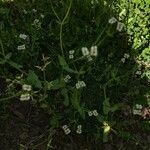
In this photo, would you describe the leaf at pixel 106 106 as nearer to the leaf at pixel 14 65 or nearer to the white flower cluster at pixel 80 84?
the white flower cluster at pixel 80 84

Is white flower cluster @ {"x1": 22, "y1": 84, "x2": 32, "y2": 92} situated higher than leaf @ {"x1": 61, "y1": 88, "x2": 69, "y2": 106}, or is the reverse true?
white flower cluster @ {"x1": 22, "y1": 84, "x2": 32, "y2": 92}

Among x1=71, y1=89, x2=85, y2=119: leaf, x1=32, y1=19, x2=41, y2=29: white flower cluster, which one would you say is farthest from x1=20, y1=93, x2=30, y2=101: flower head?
x1=32, y1=19, x2=41, y2=29: white flower cluster

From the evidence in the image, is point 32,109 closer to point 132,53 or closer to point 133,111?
point 133,111

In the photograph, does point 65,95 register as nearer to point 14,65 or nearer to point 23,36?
point 14,65

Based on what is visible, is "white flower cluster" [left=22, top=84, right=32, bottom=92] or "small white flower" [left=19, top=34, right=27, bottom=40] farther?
"small white flower" [left=19, top=34, right=27, bottom=40]

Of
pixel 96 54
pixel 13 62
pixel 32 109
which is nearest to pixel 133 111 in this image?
pixel 96 54

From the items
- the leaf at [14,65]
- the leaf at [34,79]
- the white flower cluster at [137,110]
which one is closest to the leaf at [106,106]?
the white flower cluster at [137,110]

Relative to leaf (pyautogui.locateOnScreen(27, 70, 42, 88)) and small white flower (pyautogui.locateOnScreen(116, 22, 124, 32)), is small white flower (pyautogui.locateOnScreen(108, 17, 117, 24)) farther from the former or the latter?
leaf (pyautogui.locateOnScreen(27, 70, 42, 88))

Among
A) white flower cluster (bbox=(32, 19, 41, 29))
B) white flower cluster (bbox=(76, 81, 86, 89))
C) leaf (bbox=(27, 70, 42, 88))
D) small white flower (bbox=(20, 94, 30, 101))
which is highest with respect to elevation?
white flower cluster (bbox=(32, 19, 41, 29))

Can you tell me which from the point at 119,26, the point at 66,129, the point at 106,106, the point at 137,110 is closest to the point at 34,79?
the point at 66,129
